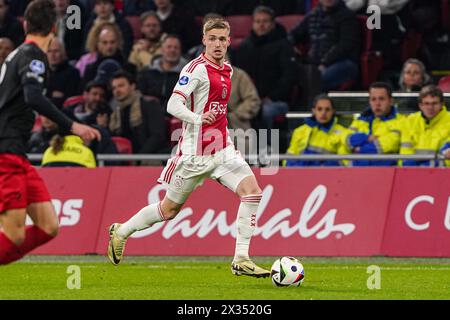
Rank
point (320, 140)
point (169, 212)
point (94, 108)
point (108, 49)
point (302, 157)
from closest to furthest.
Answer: point (169, 212) → point (302, 157) → point (320, 140) → point (94, 108) → point (108, 49)

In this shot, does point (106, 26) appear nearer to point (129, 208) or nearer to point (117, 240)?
point (129, 208)

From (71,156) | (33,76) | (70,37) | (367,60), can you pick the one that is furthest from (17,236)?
(70,37)

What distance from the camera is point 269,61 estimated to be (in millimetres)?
18188

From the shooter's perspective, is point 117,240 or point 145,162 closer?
point 117,240

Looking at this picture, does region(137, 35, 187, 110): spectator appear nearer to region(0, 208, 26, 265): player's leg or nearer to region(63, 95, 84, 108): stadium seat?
region(63, 95, 84, 108): stadium seat

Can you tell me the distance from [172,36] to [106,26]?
1518 mm

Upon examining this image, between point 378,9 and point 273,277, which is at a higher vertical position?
point 378,9

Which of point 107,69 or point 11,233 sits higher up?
point 107,69

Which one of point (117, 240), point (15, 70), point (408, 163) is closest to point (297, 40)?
point (408, 163)

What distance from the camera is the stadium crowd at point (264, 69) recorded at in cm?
1597

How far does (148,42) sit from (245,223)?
8112mm

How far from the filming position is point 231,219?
50.2 feet

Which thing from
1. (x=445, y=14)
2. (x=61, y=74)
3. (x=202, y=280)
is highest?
(x=445, y=14)

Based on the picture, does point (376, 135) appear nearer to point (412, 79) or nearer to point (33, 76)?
point (412, 79)
